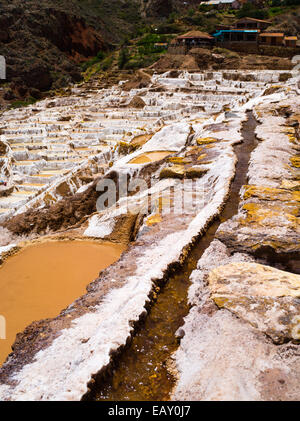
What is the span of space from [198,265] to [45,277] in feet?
9.09

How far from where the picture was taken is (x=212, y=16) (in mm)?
49438

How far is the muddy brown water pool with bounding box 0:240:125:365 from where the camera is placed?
186 inches

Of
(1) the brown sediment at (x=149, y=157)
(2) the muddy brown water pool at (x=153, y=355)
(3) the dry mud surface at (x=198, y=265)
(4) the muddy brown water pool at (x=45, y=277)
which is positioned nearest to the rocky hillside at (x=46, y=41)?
(1) the brown sediment at (x=149, y=157)

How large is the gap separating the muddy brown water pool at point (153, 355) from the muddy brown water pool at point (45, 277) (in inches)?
72.6

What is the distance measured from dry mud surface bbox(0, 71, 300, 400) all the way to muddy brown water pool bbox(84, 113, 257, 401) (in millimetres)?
97

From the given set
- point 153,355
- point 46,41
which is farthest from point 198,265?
point 46,41

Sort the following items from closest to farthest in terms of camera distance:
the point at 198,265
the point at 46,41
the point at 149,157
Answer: the point at 198,265
the point at 149,157
the point at 46,41

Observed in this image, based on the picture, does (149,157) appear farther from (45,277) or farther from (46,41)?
(46,41)

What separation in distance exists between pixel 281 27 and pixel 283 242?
4189 cm

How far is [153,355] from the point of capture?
9.73 feet

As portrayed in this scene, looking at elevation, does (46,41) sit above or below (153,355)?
above

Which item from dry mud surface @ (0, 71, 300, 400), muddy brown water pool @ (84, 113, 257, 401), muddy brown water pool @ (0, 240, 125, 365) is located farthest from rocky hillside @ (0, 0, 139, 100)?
muddy brown water pool @ (84, 113, 257, 401)

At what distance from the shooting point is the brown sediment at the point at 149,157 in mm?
10039
